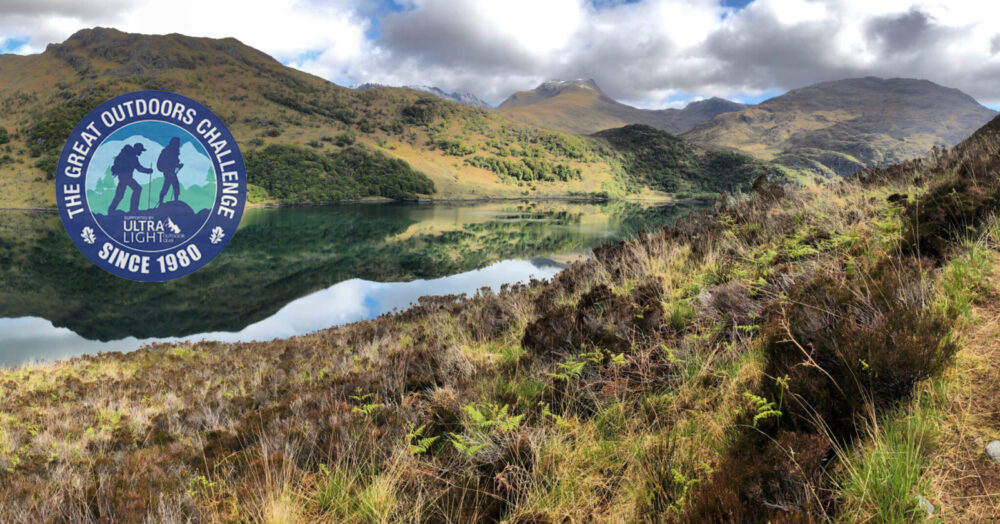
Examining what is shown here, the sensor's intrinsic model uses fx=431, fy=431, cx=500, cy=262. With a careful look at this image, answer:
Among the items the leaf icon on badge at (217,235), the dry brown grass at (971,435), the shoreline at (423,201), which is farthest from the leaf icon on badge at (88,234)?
the shoreline at (423,201)

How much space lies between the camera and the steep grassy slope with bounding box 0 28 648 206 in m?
99.3

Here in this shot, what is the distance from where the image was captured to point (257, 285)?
81.8 feet

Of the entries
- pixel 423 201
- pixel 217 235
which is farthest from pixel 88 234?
pixel 423 201

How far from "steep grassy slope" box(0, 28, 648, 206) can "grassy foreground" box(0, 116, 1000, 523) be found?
97.6 meters

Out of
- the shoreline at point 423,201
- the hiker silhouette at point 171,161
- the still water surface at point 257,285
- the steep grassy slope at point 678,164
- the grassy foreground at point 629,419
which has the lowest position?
the still water surface at point 257,285

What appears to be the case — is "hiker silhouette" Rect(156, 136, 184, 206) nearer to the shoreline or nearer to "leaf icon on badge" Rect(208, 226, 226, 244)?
"leaf icon on badge" Rect(208, 226, 226, 244)

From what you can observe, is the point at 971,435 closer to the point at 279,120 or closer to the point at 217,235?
the point at 217,235

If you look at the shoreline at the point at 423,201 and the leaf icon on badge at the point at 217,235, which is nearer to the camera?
the leaf icon on badge at the point at 217,235

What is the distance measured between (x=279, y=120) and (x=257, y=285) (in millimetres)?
125133

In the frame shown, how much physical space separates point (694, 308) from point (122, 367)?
1288 cm

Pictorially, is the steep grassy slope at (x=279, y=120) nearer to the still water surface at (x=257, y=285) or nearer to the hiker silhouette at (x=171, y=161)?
the still water surface at (x=257, y=285)

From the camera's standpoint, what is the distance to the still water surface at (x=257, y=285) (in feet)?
57.4

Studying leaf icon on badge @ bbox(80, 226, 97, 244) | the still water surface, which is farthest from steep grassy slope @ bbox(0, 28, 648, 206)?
the still water surface

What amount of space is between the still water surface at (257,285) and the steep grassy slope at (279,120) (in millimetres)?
62945
